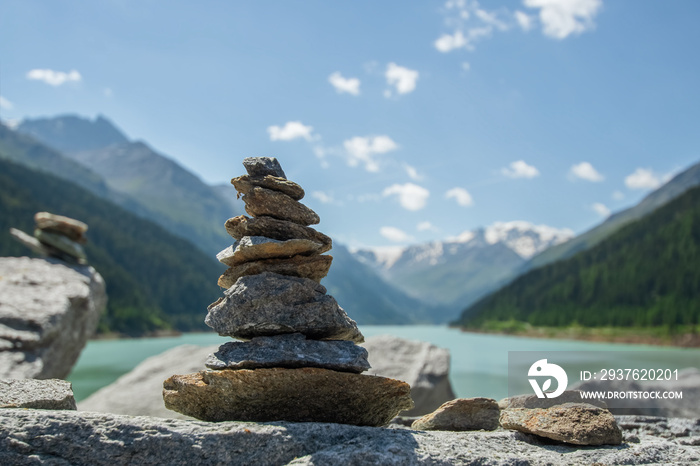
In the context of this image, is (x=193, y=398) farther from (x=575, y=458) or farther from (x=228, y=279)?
(x=575, y=458)

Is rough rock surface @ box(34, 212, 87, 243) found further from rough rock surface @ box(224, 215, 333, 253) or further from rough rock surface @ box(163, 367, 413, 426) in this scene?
rough rock surface @ box(163, 367, 413, 426)

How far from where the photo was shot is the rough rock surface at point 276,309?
23.5ft

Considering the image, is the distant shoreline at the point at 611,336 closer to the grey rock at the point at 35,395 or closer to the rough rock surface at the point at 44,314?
the rough rock surface at the point at 44,314

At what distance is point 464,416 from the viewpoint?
8.55 m

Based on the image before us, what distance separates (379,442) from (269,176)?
375 centimetres

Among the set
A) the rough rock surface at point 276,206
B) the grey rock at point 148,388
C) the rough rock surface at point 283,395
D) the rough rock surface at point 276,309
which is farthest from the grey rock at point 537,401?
the grey rock at point 148,388

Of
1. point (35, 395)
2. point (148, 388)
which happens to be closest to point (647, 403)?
point (148, 388)

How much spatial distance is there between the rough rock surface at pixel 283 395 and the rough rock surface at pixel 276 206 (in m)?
2.26

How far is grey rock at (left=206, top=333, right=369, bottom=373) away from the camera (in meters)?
6.79

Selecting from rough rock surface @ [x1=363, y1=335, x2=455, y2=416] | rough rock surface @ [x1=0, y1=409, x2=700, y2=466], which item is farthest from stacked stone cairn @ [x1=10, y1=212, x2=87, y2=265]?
rough rock surface @ [x1=0, y1=409, x2=700, y2=466]

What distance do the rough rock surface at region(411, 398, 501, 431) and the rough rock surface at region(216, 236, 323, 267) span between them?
3.16 metres

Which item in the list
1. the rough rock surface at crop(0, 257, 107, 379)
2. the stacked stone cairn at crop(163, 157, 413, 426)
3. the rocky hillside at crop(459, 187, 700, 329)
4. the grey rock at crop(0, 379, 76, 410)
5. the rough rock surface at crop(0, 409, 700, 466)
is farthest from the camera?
the rocky hillside at crop(459, 187, 700, 329)

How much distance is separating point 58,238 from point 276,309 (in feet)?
61.2

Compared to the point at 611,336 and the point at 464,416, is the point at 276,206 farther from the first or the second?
the point at 611,336
